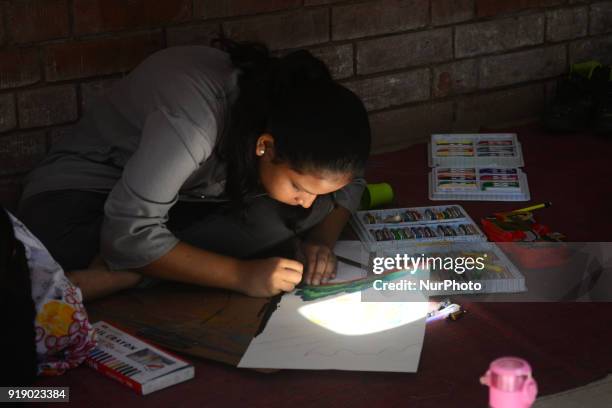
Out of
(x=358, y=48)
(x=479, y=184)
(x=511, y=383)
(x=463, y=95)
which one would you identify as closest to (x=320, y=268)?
(x=479, y=184)

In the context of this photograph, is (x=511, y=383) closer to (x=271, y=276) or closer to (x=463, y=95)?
(x=271, y=276)

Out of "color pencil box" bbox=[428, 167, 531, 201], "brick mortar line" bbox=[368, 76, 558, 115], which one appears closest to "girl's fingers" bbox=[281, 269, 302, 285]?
"color pencil box" bbox=[428, 167, 531, 201]

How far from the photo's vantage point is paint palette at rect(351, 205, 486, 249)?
192 cm

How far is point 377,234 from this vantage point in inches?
76.9

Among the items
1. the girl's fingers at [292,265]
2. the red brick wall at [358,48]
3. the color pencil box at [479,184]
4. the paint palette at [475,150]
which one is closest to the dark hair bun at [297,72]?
the girl's fingers at [292,265]

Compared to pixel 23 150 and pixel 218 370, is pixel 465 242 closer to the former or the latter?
pixel 218 370

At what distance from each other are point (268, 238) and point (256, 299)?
18cm

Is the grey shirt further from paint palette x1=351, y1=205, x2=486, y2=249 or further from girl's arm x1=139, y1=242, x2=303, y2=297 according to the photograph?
paint palette x1=351, y1=205, x2=486, y2=249

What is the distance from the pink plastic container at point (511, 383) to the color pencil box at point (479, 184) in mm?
1263

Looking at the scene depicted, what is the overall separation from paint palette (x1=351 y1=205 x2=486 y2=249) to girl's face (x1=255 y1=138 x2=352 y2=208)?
0.35 m

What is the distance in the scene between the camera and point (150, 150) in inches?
62.1

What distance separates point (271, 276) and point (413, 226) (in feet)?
1.43

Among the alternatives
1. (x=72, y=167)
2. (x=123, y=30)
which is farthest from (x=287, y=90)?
(x=123, y=30)

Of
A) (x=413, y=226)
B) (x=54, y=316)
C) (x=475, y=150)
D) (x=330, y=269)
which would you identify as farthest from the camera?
(x=475, y=150)
